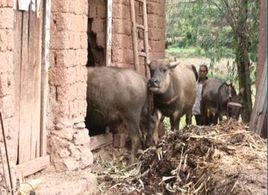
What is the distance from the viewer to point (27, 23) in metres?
7.43

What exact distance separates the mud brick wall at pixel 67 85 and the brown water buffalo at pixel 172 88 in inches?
A: 85.8

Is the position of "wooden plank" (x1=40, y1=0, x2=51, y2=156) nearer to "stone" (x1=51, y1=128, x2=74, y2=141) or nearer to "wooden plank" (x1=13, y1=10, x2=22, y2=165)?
"stone" (x1=51, y1=128, x2=74, y2=141)

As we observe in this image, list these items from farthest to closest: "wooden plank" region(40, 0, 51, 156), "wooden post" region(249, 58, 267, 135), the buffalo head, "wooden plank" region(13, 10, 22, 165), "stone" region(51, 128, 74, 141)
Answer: the buffalo head < "stone" region(51, 128, 74, 141) < "wooden plank" region(40, 0, 51, 156) < "wooden plank" region(13, 10, 22, 165) < "wooden post" region(249, 58, 267, 135)

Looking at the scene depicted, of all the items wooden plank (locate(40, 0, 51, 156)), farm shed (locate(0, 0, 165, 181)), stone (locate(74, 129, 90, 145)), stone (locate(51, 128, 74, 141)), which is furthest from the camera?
stone (locate(74, 129, 90, 145))

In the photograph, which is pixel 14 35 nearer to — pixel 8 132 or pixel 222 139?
pixel 8 132

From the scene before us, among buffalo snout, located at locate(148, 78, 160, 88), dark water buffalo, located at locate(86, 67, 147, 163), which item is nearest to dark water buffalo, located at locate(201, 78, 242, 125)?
buffalo snout, located at locate(148, 78, 160, 88)

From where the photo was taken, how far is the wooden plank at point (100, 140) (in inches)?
388

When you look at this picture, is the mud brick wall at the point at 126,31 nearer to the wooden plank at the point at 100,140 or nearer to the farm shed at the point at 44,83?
the wooden plank at the point at 100,140

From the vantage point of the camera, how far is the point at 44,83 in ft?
26.0

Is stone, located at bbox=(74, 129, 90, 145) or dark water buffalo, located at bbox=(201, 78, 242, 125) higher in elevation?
dark water buffalo, located at bbox=(201, 78, 242, 125)

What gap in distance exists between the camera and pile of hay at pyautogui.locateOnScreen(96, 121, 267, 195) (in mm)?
7207

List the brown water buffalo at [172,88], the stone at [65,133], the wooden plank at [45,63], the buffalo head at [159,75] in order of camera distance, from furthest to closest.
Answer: the brown water buffalo at [172,88]
the buffalo head at [159,75]
the stone at [65,133]
the wooden plank at [45,63]

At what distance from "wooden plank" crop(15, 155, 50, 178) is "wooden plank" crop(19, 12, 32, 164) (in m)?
0.08

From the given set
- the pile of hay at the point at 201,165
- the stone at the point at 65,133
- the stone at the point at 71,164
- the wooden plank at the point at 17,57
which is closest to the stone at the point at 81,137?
the stone at the point at 65,133
